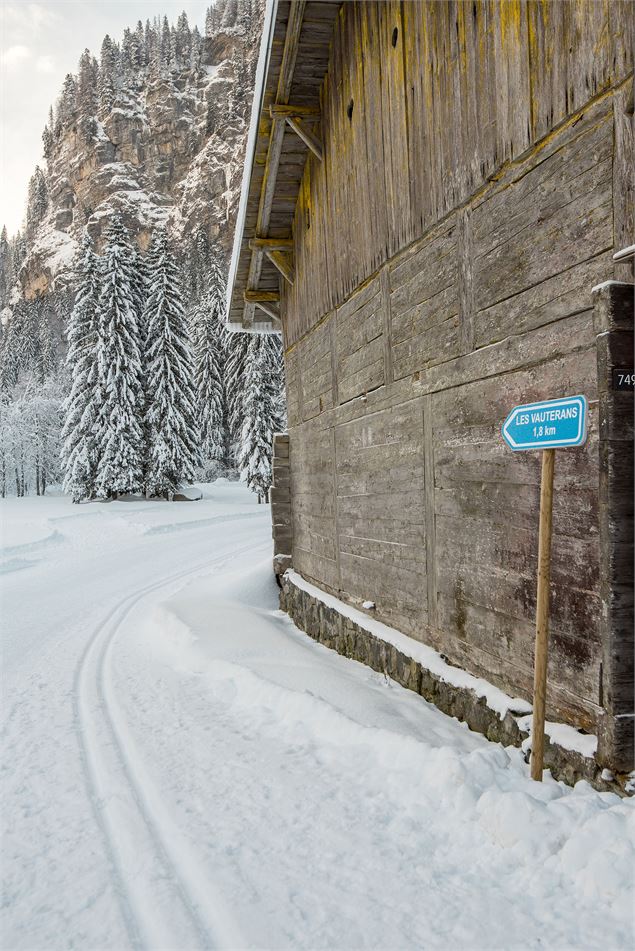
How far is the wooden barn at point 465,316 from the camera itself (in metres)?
3.64

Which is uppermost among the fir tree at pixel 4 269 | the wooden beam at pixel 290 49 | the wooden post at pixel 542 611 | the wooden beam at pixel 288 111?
the fir tree at pixel 4 269

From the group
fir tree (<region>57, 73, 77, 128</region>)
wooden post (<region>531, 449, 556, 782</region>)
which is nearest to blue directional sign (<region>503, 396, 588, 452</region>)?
wooden post (<region>531, 449, 556, 782</region>)

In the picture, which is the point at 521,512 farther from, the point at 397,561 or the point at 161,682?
the point at 161,682

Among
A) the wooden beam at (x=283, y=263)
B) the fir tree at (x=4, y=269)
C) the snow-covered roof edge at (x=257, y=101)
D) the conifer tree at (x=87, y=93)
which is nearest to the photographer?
the snow-covered roof edge at (x=257, y=101)

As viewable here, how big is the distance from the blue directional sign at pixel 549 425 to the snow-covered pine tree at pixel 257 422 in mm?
32471

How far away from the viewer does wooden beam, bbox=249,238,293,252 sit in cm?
1093

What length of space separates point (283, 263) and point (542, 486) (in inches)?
344

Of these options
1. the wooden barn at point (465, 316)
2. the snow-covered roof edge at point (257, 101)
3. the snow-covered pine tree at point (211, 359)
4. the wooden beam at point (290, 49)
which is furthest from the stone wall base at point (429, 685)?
the snow-covered pine tree at point (211, 359)

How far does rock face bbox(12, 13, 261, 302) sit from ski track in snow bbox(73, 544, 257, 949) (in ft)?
441

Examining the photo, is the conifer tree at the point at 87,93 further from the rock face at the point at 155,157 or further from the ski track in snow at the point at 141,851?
the ski track in snow at the point at 141,851

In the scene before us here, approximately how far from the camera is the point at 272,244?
11.0m

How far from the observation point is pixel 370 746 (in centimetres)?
463

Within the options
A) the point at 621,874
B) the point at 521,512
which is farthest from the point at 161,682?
the point at 621,874

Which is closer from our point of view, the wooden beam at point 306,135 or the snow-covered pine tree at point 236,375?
the wooden beam at point 306,135
